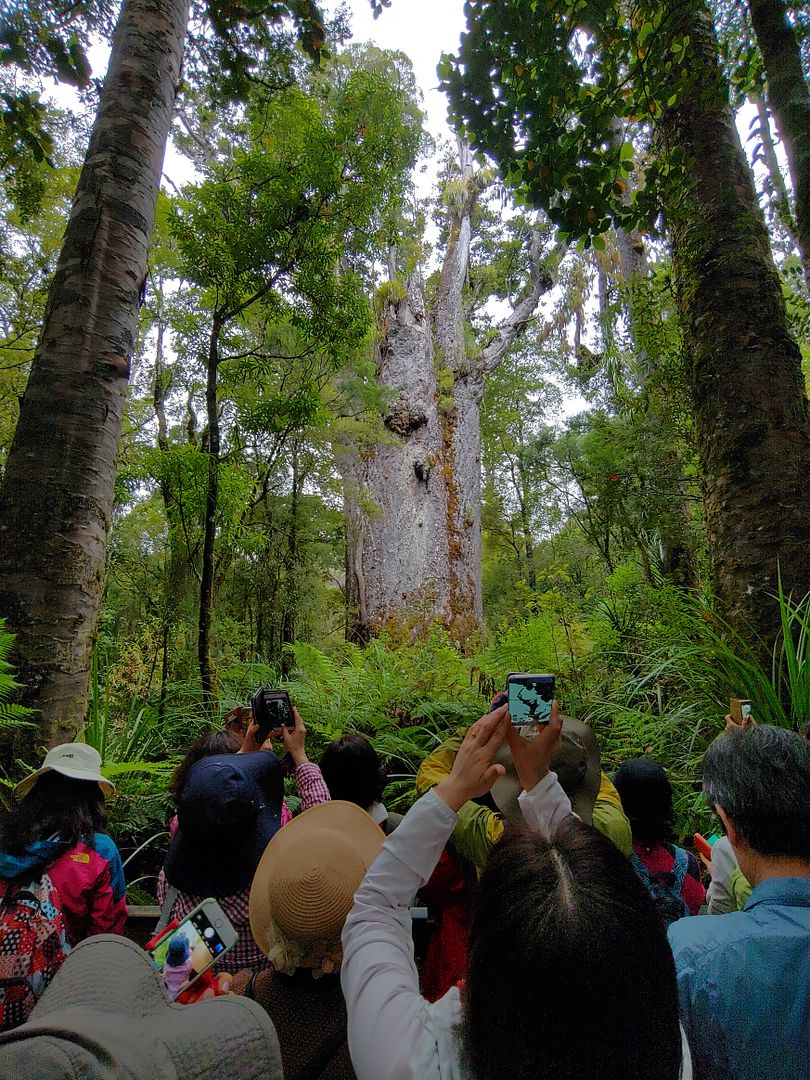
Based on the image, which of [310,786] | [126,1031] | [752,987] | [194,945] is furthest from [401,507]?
[126,1031]

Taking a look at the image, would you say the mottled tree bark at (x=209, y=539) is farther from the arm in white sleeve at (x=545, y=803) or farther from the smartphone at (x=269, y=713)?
the arm in white sleeve at (x=545, y=803)

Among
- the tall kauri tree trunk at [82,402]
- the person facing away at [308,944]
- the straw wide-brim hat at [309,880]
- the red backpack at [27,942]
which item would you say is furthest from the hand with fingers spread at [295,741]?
the tall kauri tree trunk at [82,402]

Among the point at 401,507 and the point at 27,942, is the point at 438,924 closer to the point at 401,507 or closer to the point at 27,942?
the point at 27,942

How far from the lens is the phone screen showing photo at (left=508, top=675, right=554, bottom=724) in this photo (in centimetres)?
148

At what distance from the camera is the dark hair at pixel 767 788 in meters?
1.31

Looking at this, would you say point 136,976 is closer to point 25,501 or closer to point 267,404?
point 25,501

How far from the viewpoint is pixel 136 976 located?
0.77 meters

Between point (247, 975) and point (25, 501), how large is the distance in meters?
2.14

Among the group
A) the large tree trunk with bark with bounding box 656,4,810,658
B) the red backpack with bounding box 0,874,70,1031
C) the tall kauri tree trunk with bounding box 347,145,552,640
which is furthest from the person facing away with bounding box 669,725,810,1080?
the tall kauri tree trunk with bounding box 347,145,552,640

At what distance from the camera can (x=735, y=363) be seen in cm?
353

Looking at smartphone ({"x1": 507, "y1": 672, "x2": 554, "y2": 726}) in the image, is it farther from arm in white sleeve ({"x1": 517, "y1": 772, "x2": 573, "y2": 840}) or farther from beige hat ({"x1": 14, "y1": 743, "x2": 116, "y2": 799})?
beige hat ({"x1": 14, "y1": 743, "x2": 116, "y2": 799})

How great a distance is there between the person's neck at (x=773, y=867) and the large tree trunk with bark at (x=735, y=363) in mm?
2105

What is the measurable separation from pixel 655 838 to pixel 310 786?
1.31m

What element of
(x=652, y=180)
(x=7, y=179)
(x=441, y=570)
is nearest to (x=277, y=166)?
(x=7, y=179)
